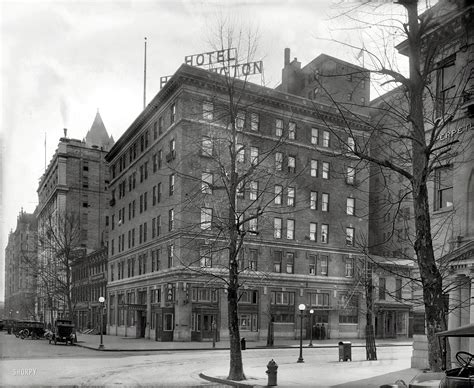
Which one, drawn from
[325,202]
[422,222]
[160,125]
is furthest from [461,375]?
[325,202]

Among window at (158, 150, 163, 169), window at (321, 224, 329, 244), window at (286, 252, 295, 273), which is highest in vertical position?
window at (158, 150, 163, 169)

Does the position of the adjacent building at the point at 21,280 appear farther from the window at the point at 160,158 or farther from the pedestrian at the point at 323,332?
the pedestrian at the point at 323,332

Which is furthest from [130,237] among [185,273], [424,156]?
[424,156]

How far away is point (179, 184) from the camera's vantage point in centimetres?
4166

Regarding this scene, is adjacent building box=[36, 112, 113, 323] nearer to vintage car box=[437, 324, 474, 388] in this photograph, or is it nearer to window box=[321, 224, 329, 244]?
window box=[321, 224, 329, 244]

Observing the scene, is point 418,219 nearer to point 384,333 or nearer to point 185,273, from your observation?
point 185,273

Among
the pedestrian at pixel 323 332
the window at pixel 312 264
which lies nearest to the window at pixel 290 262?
the window at pixel 312 264

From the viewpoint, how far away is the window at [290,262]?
48.1m

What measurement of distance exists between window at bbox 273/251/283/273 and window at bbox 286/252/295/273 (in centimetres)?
79

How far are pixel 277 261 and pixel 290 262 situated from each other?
58.6 inches

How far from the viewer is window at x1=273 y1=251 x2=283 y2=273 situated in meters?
47.2

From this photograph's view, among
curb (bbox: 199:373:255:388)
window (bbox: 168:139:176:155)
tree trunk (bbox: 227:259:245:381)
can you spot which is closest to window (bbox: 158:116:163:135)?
window (bbox: 168:139:176:155)

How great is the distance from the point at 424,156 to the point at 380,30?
306cm

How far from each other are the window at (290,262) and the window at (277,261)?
792 millimetres
